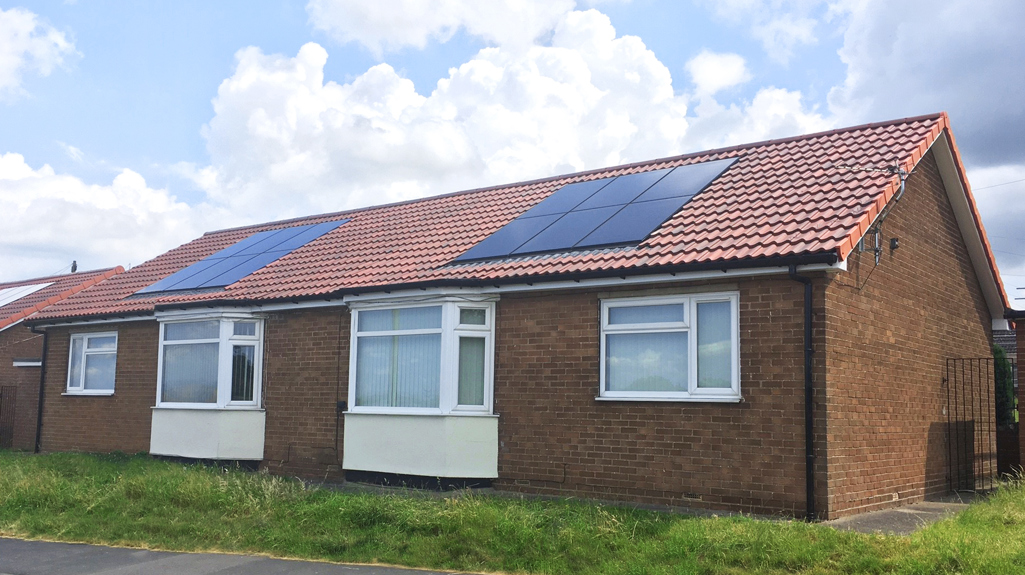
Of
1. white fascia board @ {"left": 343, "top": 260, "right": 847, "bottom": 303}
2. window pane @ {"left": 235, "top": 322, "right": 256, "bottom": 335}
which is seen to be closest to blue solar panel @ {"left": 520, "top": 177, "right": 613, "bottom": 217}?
white fascia board @ {"left": 343, "top": 260, "right": 847, "bottom": 303}

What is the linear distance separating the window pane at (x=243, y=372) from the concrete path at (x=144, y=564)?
570cm

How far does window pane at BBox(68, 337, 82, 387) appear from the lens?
65.0 feet

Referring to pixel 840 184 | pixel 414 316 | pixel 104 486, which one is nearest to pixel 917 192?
pixel 840 184

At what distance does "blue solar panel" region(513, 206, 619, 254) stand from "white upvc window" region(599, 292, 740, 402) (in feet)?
5.18

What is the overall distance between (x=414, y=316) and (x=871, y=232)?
6608 mm

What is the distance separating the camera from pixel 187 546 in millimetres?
10148

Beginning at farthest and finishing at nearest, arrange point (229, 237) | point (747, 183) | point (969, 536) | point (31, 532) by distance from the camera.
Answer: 1. point (229, 237)
2. point (747, 183)
3. point (31, 532)
4. point (969, 536)

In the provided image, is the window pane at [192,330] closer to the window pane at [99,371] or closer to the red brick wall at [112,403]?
the red brick wall at [112,403]

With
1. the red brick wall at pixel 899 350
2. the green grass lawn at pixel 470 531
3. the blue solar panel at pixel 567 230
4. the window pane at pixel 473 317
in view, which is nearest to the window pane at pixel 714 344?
the red brick wall at pixel 899 350

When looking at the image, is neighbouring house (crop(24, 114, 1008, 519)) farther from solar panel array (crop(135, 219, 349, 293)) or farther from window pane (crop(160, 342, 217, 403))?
solar panel array (crop(135, 219, 349, 293))

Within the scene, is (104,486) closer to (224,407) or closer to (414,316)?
(224,407)

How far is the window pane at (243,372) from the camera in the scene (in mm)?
16047

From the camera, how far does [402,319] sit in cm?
1409

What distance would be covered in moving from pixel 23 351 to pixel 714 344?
20186 millimetres
